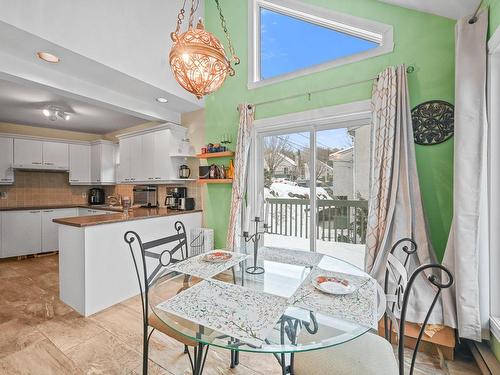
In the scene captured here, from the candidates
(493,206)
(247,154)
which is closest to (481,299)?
(493,206)

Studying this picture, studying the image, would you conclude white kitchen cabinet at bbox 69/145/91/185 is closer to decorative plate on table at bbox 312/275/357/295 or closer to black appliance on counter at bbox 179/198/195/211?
black appliance on counter at bbox 179/198/195/211

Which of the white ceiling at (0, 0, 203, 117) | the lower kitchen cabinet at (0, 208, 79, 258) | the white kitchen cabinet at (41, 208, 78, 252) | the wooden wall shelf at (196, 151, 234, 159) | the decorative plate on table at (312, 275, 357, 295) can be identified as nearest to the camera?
the decorative plate on table at (312, 275, 357, 295)

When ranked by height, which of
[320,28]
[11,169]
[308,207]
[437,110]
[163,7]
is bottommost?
[308,207]

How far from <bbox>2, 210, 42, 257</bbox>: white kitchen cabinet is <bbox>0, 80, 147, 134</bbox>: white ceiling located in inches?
67.1

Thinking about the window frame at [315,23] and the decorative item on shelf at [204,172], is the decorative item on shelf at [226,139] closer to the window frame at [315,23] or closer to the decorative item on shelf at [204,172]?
the decorative item on shelf at [204,172]

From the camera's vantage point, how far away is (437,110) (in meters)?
2.12

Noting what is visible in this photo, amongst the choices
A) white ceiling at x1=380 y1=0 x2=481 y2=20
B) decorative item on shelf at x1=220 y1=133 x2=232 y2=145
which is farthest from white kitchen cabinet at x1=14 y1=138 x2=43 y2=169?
white ceiling at x1=380 y1=0 x2=481 y2=20

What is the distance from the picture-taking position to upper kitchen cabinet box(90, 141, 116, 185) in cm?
508

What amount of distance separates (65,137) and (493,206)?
686 cm

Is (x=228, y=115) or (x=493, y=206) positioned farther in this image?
(x=228, y=115)

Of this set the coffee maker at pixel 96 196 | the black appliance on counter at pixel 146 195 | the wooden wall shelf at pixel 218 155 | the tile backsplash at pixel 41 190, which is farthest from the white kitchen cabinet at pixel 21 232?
the wooden wall shelf at pixel 218 155

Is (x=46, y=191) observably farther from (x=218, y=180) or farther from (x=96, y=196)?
(x=218, y=180)

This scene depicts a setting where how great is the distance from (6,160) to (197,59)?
489cm

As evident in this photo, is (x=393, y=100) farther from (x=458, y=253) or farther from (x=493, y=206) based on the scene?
(x=458, y=253)
